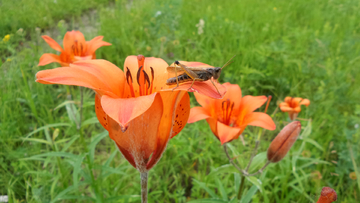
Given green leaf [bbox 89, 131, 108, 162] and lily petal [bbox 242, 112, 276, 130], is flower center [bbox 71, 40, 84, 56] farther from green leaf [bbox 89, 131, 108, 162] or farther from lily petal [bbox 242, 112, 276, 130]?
lily petal [bbox 242, 112, 276, 130]

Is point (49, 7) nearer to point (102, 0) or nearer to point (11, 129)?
point (102, 0)

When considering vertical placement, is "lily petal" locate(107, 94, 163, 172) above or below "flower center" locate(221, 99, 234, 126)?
above

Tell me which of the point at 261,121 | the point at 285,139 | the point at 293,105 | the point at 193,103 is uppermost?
the point at 261,121

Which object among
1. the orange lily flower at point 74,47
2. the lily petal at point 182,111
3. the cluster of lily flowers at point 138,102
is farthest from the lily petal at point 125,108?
the orange lily flower at point 74,47

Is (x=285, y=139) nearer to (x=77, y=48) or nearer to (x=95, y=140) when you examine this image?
(x=95, y=140)

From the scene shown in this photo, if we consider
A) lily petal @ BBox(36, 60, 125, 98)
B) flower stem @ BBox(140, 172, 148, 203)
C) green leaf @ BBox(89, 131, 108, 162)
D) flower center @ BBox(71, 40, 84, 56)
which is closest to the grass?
green leaf @ BBox(89, 131, 108, 162)

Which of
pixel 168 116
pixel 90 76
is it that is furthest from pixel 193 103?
pixel 90 76

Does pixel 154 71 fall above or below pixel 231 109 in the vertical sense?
above
